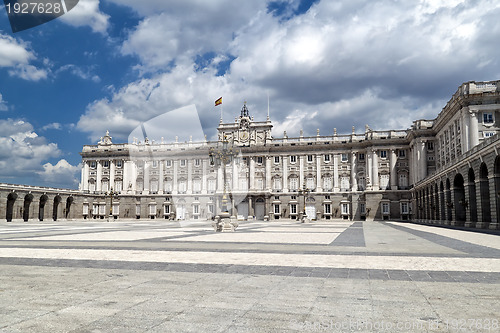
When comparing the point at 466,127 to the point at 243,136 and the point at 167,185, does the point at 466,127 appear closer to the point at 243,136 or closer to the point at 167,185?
the point at 243,136

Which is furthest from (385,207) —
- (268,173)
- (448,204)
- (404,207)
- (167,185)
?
(167,185)

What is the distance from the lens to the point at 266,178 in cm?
7788

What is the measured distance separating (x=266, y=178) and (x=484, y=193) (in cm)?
4815

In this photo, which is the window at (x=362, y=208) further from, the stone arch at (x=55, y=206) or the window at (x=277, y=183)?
the stone arch at (x=55, y=206)

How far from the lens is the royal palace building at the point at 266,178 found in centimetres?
6331

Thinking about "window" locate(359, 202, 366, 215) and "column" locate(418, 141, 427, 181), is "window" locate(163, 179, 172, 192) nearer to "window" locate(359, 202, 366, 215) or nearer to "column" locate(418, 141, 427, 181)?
"window" locate(359, 202, 366, 215)

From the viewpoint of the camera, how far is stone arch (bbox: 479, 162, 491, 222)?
3238 centimetres

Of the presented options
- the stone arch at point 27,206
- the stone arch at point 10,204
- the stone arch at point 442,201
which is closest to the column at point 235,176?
the stone arch at point 27,206

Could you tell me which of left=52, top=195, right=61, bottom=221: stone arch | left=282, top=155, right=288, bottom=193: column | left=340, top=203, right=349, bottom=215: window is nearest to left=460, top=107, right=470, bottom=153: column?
left=340, top=203, right=349, bottom=215: window

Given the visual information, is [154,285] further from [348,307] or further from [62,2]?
[62,2]

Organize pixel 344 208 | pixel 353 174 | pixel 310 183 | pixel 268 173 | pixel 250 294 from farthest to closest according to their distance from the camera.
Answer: pixel 268 173
pixel 310 183
pixel 353 174
pixel 344 208
pixel 250 294

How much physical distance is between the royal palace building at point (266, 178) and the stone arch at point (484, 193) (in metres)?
15.3

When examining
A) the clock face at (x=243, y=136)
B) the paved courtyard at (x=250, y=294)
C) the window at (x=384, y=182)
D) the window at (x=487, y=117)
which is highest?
the clock face at (x=243, y=136)

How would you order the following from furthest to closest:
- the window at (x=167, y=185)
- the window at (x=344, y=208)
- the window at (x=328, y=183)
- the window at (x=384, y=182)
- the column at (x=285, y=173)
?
the window at (x=167, y=185)
the column at (x=285, y=173)
the window at (x=328, y=183)
the window at (x=344, y=208)
the window at (x=384, y=182)
